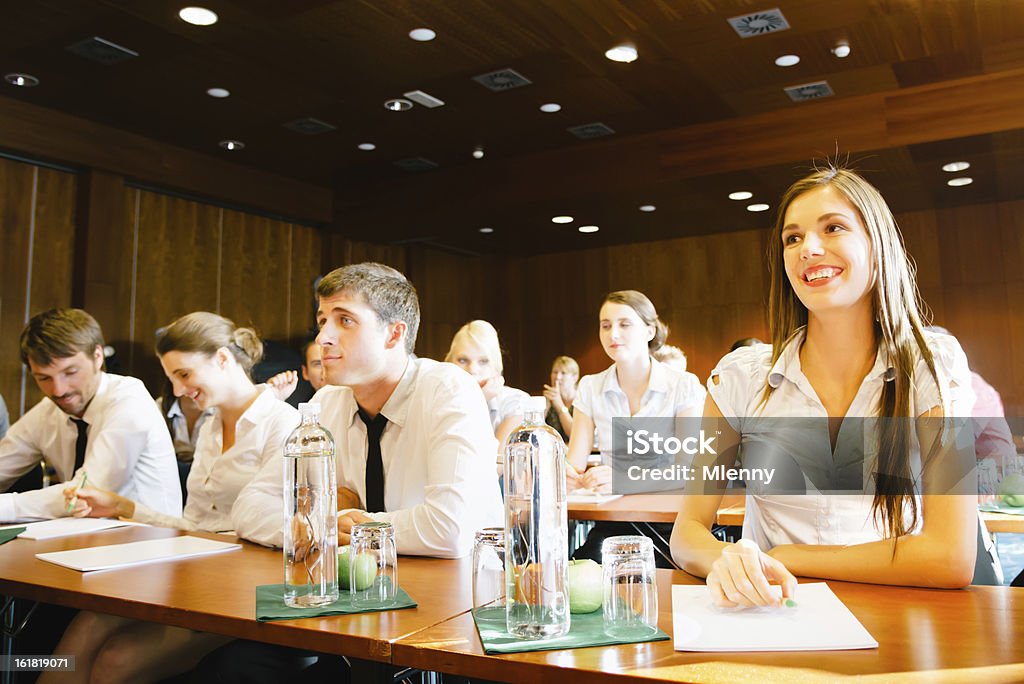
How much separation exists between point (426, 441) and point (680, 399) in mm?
1929

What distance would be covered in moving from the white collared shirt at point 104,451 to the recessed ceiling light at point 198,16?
6.92ft

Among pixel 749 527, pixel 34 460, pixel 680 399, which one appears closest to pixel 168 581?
pixel 749 527

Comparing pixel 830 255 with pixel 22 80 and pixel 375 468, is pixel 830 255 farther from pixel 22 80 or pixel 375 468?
pixel 22 80

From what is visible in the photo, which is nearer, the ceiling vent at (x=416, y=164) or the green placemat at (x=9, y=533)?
the green placemat at (x=9, y=533)

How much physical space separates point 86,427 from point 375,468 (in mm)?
1505

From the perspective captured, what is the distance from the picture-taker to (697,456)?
1.52 m

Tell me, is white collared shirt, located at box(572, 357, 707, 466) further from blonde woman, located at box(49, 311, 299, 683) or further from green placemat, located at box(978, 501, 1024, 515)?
blonde woman, located at box(49, 311, 299, 683)

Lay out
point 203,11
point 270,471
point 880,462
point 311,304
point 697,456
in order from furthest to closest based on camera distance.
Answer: point 311,304 < point 203,11 < point 270,471 < point 697,456 < point 880,462

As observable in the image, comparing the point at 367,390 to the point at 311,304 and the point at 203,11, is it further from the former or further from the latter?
the point at 311,304

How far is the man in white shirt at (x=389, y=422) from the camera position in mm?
1715

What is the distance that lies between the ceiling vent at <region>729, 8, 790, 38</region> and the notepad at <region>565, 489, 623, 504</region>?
2.64 meters

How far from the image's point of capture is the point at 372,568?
1232 millimetres

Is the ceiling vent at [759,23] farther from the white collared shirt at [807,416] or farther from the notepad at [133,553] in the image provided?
the notepad at [133,553]

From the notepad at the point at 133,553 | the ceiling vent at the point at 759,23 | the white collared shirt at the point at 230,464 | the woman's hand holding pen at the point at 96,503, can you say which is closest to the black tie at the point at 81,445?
the woman's hand holding pen at the point at 96,503
